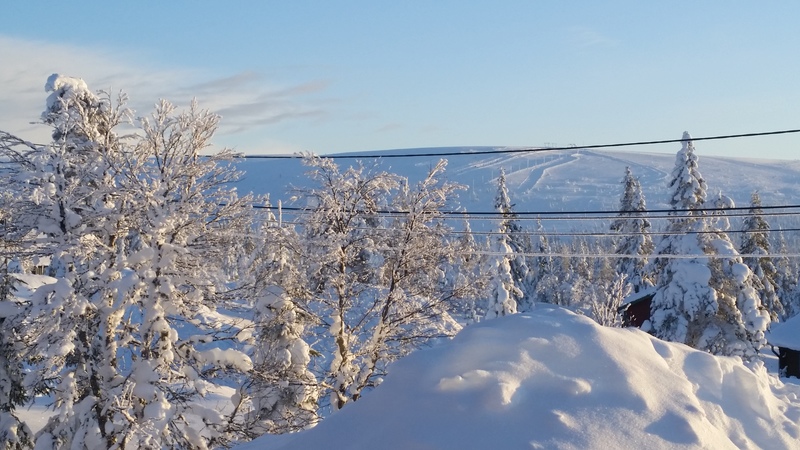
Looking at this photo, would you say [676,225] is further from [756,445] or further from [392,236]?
[756,445]

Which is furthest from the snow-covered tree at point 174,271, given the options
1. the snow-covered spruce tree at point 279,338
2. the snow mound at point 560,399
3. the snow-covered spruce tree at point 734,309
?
the snow-covered spruce tree at point 734,309

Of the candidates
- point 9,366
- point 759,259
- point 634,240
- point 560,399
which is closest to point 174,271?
point 9,366

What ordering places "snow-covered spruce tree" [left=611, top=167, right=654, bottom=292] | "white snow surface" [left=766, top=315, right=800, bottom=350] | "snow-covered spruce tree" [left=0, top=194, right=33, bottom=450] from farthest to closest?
"snow-covered spruce tree" [left=611, top=167, right=654, bottom=292], "white snow surface" [left=766, top=315, right=800, bottom=350], "snow-covered spruce tree" [left=0, top=194, right=33, bottom=450]

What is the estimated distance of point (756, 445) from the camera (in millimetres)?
6344

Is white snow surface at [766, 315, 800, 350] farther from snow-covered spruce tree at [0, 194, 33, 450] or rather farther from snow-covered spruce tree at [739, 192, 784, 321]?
snow-covered spruce tree at [0, 194, 33, 450]

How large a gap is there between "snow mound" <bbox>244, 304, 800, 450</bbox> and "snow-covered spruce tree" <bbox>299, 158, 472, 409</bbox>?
9479 millimetres

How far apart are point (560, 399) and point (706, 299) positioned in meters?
26.9

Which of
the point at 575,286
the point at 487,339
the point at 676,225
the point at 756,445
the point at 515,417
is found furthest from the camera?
the point at 575,286

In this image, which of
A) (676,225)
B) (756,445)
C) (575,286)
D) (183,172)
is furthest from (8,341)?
(575,286)

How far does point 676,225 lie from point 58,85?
25.2 meters

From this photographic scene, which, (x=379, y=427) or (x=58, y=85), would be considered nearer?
(x=379, y=427)

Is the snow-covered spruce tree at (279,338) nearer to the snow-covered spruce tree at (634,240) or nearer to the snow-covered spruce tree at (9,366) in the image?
the snow-covered spruce tree at (9,366)

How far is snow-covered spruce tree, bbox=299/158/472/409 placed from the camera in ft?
56.0

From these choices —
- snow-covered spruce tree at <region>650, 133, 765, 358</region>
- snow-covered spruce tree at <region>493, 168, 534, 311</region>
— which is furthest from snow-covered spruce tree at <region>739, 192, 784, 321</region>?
snow-covered spruce tree at <region>493, 168, 534, 311</region>
